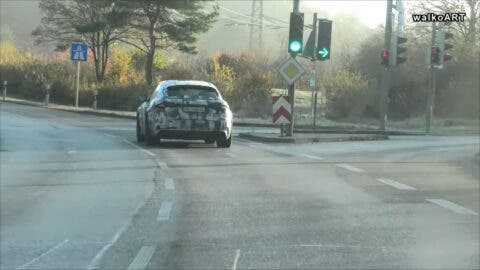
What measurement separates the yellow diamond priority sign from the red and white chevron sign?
0.62 metres

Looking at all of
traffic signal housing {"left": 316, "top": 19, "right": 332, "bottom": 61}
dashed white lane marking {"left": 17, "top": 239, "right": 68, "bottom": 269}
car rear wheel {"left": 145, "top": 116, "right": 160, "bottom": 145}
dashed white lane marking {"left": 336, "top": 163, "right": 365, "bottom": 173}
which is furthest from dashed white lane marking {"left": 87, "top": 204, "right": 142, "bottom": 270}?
traffic signal housing {"left": 316, "top": 19, "right": 332, "bottom": 61}

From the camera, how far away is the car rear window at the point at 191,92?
1773cm

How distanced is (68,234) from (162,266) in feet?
5.81

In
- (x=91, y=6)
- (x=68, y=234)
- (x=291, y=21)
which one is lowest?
(x=68, y=234)

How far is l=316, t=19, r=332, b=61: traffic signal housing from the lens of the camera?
21.7 metres

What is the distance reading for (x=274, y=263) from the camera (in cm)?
633

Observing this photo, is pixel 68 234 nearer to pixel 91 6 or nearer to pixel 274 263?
pixel 274 263

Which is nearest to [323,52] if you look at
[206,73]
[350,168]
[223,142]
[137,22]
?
[223,142]

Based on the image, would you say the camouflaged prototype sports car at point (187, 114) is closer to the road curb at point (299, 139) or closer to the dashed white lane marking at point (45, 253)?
the road curb at point (299, 139)

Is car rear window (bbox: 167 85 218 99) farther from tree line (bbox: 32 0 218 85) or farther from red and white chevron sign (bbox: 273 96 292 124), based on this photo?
tree line (bbox: 32 0 218 85)

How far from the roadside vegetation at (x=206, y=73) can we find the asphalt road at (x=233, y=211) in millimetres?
23285

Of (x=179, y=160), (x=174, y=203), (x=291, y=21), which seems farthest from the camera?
(x=291, y=21)

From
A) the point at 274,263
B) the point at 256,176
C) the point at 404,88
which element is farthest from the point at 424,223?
the point at 404,88

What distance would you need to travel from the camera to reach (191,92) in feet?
58.6
